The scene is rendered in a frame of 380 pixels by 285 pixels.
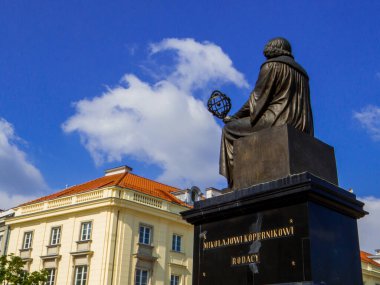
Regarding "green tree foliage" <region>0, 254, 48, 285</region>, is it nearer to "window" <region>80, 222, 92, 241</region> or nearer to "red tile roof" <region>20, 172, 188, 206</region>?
"window" <region>80, 222, 92, 241</region>

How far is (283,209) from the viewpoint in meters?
5.97

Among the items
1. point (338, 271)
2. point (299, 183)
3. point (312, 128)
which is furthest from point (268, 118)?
point (338, 271)

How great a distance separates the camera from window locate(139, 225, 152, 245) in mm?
29836

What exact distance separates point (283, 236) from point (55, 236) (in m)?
27.6

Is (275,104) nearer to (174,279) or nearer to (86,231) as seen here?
(86,231)

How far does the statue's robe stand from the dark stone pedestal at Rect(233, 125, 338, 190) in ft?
1.13

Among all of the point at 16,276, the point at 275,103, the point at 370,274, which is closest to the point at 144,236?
the point at 16,276

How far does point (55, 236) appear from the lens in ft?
103

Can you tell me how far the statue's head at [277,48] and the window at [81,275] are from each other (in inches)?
924

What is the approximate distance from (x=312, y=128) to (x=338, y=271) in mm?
2154

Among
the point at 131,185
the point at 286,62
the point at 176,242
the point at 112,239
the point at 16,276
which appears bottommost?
the point at 16,276

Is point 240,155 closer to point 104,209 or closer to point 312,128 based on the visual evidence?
point 312,128

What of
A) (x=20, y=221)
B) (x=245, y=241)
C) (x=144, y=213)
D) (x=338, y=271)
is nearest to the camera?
(x=338, y=271)

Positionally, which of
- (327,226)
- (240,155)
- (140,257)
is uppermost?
(140,257)
